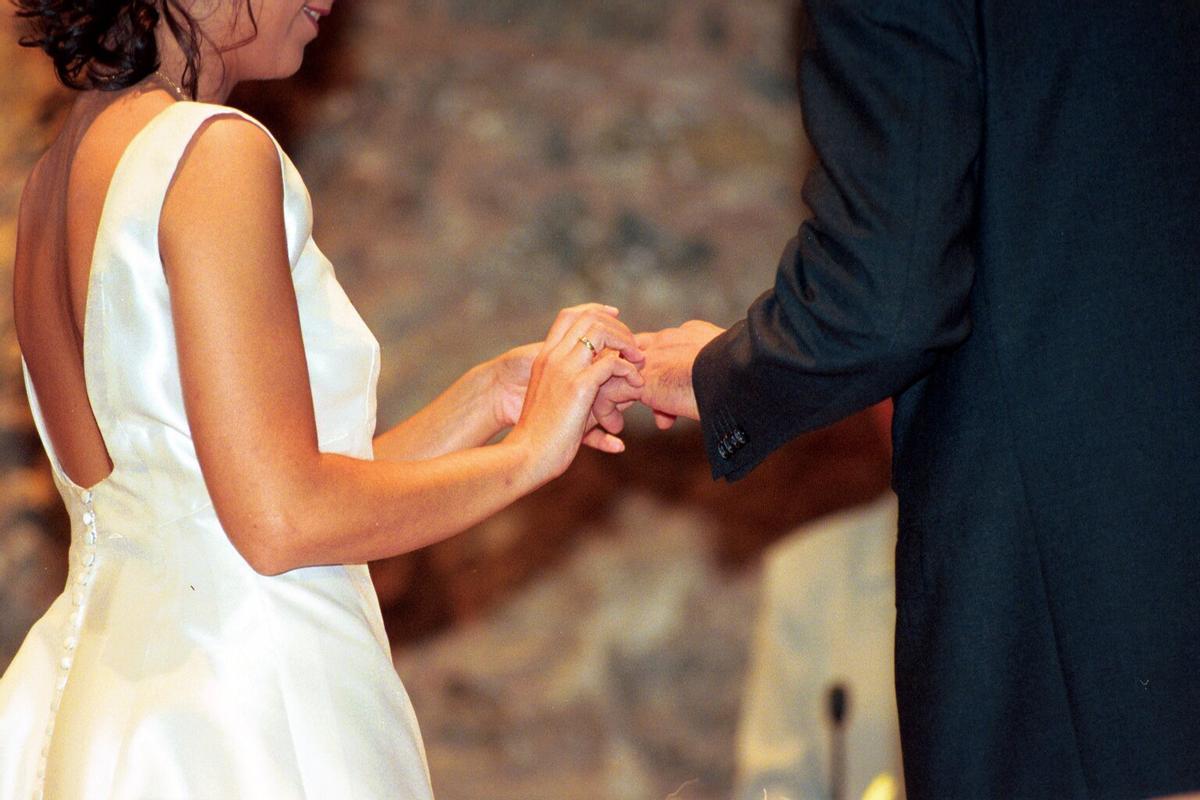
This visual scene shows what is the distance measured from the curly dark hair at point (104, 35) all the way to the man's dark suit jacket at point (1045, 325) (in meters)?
0.69

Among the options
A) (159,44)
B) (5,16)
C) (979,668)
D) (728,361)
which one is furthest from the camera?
(5,16)

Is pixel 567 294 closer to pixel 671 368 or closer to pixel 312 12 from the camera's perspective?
pixel 671 368

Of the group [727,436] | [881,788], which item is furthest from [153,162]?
[881,788]

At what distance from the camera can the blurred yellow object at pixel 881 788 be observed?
245 cm

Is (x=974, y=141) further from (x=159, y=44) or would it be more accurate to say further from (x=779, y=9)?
(x=779, y=9)

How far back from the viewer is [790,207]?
340 centimetres

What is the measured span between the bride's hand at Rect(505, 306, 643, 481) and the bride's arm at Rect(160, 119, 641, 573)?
279 millimetres

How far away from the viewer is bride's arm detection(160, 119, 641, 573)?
4.08ft

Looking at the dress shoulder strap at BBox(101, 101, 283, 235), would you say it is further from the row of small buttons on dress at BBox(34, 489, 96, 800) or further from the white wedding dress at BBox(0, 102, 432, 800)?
the row of small buttons on dress at BBox(34, 489, 96, 800)

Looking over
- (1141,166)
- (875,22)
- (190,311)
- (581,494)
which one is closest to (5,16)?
(581,494)

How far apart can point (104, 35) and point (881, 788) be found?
1.82 m

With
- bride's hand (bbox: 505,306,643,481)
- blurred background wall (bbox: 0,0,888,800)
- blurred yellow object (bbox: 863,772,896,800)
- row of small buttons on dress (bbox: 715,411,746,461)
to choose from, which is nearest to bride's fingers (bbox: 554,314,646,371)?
bride's hand (bbox: 505,306,643,481)

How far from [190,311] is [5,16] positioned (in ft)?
7.25

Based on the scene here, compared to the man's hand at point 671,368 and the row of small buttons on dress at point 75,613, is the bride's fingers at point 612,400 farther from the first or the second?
the row of small buttons on dress at point 75,613
